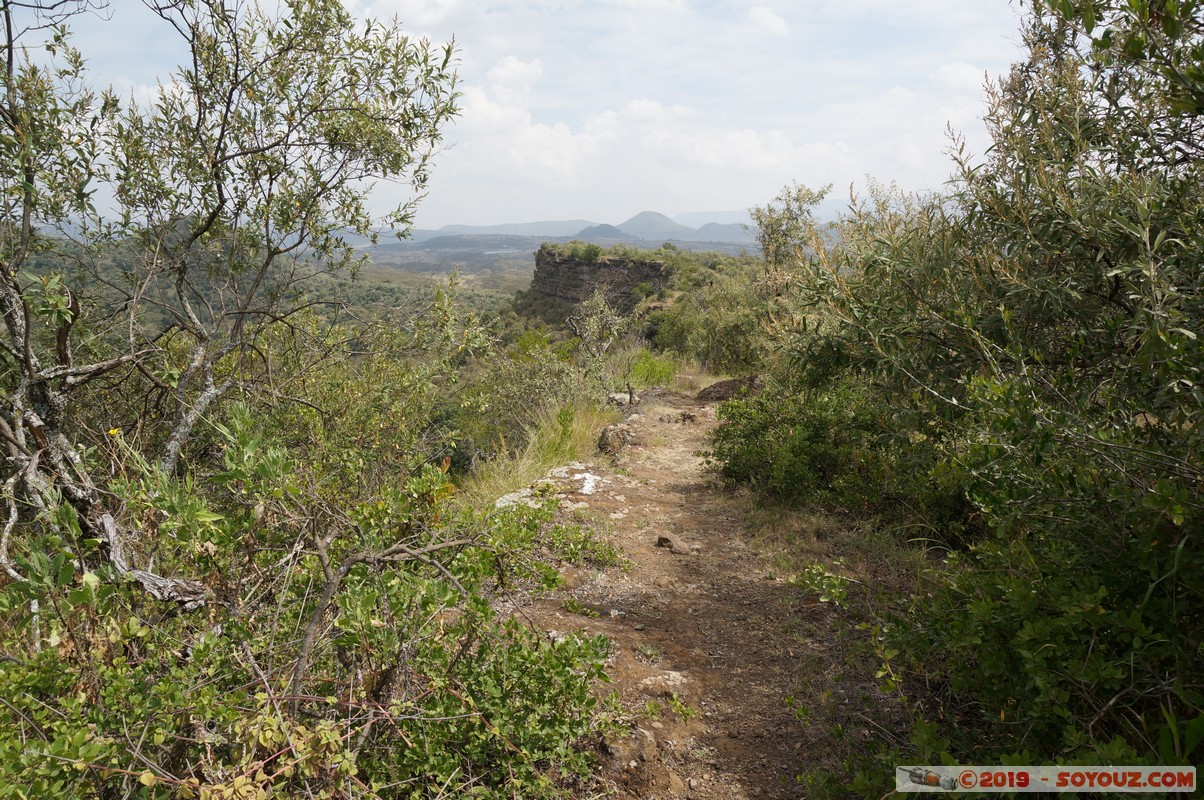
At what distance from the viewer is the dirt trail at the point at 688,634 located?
3.16 metres

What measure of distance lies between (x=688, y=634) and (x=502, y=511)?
1.80 m

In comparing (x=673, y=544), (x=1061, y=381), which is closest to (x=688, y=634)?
(x=673, y=544)

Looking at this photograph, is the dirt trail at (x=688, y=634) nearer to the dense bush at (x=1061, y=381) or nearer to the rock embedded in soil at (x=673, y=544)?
the rock embedded in soil at (x=673, y=544)

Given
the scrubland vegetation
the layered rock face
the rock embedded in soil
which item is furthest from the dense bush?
the layered rock face

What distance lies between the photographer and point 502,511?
12.4 ft

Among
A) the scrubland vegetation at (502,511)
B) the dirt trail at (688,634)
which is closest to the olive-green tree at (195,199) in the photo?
the scrubland vegetation at (502,511)

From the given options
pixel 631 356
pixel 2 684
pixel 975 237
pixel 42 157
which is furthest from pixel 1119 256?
pixel 631 356

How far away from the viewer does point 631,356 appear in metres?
15.1

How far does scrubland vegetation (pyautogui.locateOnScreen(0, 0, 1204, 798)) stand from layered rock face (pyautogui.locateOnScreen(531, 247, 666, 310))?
41.8 m

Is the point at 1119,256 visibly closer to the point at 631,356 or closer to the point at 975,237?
the point at 975,237

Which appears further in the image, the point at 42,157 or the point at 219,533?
the point at 42,157

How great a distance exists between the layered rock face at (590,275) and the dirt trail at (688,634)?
40113mm

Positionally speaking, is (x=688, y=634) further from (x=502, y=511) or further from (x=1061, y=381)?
(x=1061, y=381)

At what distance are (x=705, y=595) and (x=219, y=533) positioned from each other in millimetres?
3766
